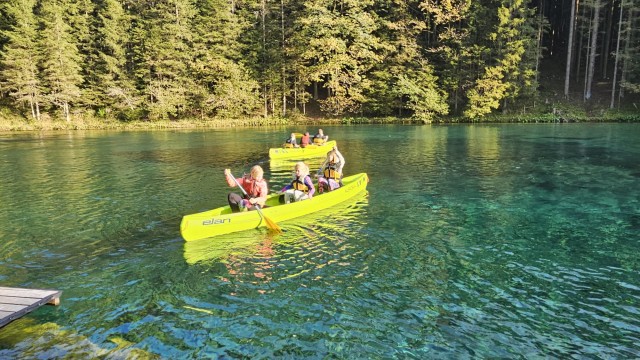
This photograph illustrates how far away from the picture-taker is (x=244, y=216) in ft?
36.0

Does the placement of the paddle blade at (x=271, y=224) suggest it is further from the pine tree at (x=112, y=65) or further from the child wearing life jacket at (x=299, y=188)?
the pine tree at (x=112, y=65)

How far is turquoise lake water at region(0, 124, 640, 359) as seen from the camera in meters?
6.28

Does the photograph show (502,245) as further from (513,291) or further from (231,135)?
(231,135)

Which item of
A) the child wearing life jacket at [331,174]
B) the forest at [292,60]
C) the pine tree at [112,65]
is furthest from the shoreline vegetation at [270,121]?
the child wearing life jacket at [331,174]

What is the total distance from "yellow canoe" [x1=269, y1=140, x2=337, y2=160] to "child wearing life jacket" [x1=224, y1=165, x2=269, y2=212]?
1207 centimetres

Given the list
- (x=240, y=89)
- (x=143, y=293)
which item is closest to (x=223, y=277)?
(x=143, y=293)

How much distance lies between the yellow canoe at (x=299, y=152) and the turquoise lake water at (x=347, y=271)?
649cm

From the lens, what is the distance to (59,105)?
163ft

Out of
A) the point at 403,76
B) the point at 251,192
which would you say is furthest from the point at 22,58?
the point at 251,192

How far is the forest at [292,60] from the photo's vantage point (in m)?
47.4

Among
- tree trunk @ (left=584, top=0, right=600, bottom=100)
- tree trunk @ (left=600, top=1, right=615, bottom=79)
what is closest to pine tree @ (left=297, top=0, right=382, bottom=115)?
tree trunk @ (left=584, top=0, right=600, bottom=100)

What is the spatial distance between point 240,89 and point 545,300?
160 feet

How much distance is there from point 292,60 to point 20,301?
4981 cm

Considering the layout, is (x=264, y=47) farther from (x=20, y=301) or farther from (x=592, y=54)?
(x=20, y=301)
